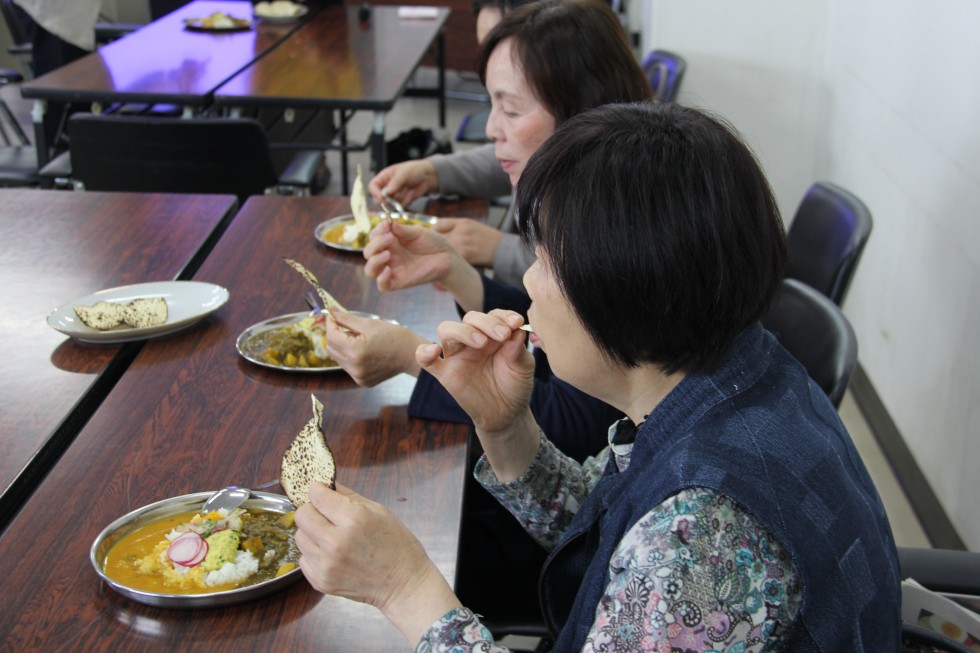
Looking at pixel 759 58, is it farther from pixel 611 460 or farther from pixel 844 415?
pixel 611 460

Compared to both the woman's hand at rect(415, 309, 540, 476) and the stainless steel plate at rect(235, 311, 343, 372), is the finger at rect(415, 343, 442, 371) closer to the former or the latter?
the woman's hand at rect(415, 309, 540, 476)

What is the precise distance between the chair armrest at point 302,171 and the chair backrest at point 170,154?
0.23m

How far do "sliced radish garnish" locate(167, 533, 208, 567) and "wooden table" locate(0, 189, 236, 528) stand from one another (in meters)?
0.25

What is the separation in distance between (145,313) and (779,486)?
1.14 m

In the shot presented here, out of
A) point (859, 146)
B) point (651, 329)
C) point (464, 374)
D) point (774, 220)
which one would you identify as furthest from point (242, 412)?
point (859, 146)

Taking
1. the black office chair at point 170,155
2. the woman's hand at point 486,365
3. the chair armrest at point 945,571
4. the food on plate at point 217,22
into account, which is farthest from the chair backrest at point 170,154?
the chair armrest at point 945,571

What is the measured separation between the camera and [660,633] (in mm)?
834

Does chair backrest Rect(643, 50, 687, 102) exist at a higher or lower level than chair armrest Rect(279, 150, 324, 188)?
higher

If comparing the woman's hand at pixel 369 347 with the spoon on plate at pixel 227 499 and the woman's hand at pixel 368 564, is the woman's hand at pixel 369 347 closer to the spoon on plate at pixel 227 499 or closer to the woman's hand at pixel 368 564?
the spoon on plate at pixel 227 499

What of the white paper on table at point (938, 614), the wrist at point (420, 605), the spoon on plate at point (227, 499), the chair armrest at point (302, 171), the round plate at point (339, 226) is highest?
the wrist at point (420, 605)

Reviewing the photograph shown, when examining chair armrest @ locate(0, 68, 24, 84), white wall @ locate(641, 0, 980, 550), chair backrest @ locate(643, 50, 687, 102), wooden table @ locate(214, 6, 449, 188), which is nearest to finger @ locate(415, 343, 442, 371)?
white wall @ locate(641, 0, 980, 550)

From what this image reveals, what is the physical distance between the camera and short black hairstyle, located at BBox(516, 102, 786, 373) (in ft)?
3.05

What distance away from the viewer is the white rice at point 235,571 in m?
1.07

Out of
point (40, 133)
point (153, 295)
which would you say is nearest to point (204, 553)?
point (153, 295)
